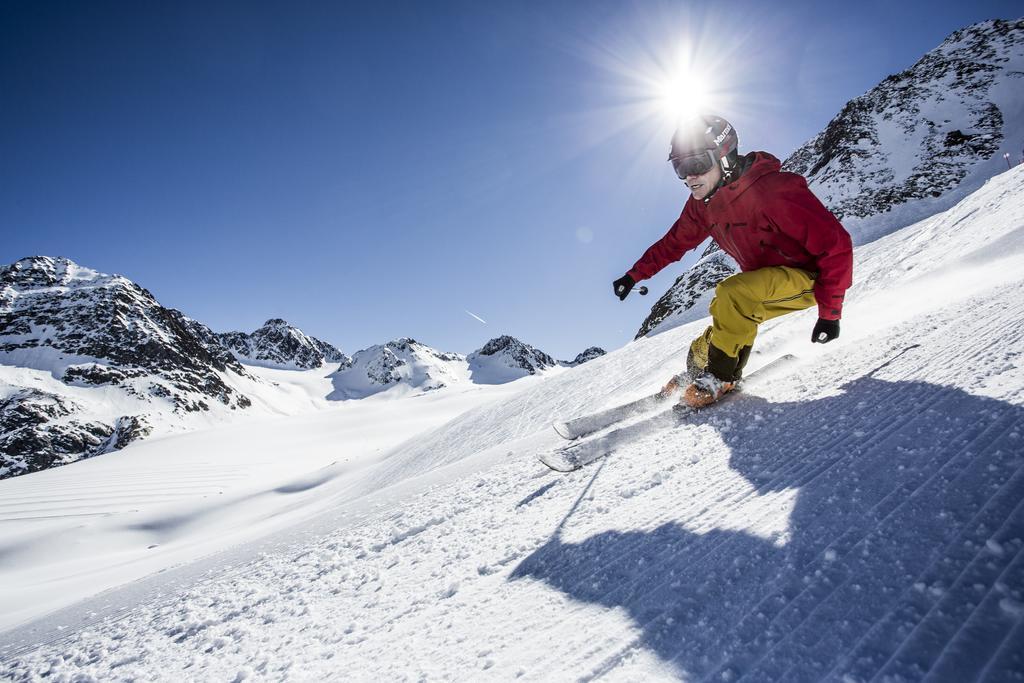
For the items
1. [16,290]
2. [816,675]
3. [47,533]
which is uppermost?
[16,290]

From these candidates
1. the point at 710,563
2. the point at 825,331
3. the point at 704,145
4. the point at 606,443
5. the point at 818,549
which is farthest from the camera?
the point at 704,145

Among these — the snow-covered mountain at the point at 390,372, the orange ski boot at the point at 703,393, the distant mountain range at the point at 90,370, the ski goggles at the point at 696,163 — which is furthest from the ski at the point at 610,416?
the snow-covered mountain at the point at 390,372

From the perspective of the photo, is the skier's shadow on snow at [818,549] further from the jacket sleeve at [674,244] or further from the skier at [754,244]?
the jacket sleeve at [674,244]

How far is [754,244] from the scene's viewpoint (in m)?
3.33

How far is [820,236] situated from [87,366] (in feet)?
428

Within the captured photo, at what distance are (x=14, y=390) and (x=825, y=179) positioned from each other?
135 m

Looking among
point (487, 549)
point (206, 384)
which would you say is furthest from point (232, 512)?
point (206, 384)

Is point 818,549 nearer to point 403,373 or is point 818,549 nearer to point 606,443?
point 606,443

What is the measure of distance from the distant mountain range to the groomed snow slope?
88741 mm

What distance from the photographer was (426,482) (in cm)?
409

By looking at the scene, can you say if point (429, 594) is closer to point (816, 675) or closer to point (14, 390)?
point (816, 675)

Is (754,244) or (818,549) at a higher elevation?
(754,244)

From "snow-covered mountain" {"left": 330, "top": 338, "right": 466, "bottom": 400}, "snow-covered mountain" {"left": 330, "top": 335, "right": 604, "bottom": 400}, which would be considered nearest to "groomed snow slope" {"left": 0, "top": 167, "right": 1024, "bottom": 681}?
"snow-covered mountain" {"left": 330, "top": 335, "right": 604, "bottom": 400}

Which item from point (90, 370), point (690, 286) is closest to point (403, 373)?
point (90, 370)
